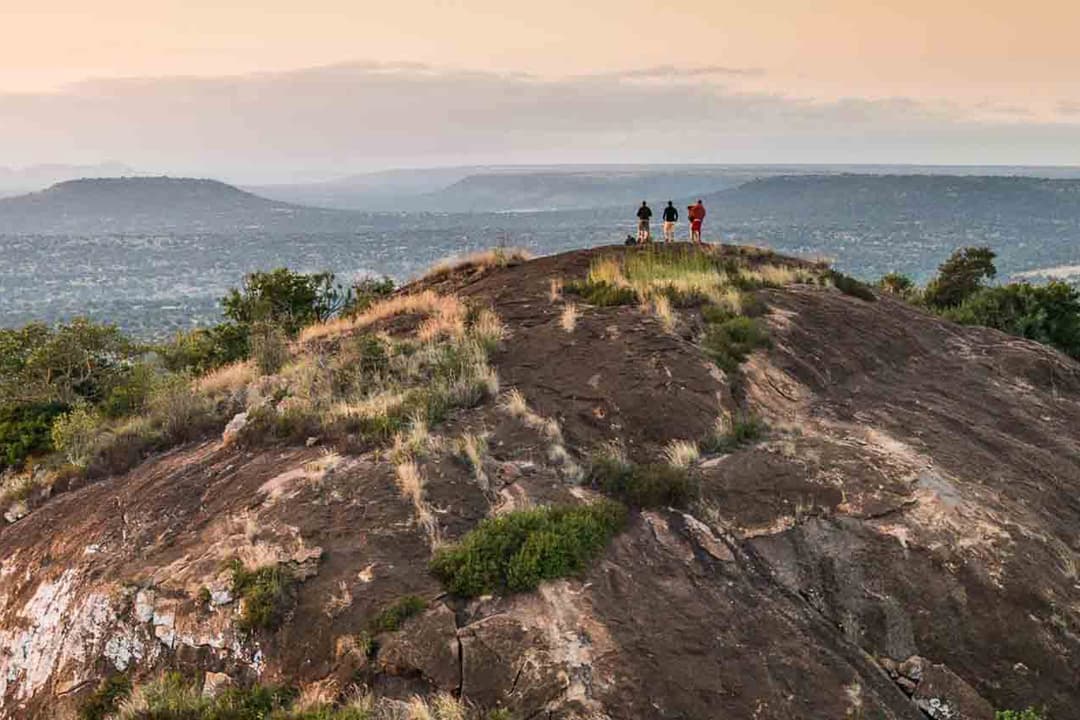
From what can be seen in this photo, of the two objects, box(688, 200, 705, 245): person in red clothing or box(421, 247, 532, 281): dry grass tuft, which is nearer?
box(421, 247, 532, 281): dry grass tuft

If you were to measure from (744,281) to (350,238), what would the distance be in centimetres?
19440

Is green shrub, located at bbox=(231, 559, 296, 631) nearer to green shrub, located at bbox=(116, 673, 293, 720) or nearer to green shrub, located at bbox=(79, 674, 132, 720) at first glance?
green shrub, located at bbox=(116, 673, 293, 720)

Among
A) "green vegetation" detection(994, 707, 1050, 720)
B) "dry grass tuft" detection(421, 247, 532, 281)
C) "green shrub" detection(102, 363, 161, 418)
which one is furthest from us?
"dry grass tuft" detection(421, 247, 532, 281)

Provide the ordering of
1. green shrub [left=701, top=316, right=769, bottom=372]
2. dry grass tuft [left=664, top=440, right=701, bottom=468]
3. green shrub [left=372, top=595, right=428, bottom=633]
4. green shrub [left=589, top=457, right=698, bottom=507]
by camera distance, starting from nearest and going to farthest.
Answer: green shrub [left=372, top=595, right=428, bottom=633], green shrub [left=589, top=457, right=698, bottom=507], dry grass tuft [left=664, top=440, right=701, bottom=468], green shrub [left=701, top=316, right=769, bottom=372]

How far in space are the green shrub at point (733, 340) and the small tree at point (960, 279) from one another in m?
15.9

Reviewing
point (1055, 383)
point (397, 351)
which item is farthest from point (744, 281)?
point (397, 351)

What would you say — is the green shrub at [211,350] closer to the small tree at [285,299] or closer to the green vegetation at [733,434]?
the small tree at [285,299]

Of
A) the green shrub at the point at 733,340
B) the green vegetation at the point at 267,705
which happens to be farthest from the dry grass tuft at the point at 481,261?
the green vegetation at the point at 267,705

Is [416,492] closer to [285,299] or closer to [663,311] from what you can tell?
[663,311]

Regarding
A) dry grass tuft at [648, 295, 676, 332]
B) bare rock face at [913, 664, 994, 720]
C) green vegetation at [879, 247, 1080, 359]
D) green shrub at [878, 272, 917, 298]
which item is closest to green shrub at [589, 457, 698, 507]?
bare rock face at [913, 664, 994, 720]

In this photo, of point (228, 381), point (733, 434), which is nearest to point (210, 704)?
point (733, 434)

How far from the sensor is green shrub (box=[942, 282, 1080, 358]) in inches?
838

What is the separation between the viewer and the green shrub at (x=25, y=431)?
12.9 metres

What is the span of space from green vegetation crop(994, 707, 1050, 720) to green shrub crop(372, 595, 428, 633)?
227 inches
